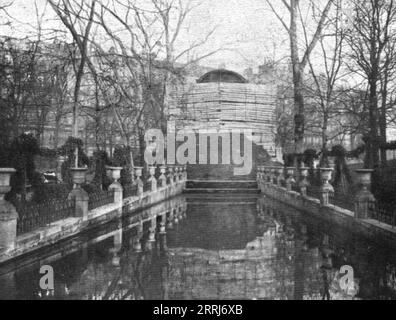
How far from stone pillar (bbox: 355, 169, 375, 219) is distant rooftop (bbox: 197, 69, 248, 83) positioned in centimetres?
2019

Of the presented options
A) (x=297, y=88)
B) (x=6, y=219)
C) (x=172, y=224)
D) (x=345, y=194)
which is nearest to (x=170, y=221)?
(x=172, y=224)

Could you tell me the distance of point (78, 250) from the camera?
25.6 ft

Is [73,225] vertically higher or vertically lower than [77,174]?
lower

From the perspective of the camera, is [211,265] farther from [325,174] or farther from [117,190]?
[117,190]

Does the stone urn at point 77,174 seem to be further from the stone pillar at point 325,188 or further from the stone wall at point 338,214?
the stone pillar at point 325,188

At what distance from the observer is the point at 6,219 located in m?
6.71

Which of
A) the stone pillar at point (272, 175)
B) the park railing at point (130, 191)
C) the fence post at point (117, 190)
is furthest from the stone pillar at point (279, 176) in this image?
the fence post at point (117, 190)

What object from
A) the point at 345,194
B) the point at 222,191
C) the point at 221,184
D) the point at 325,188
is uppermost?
the point at 325,188

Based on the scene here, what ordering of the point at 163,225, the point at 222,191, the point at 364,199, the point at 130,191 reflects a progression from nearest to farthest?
the point at 364,199, the point at 163,225, the point at 130,191, the point at 222,191

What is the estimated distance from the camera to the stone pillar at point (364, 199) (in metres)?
9.06

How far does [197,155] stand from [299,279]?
82.6 feet

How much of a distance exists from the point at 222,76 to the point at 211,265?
24.2m
